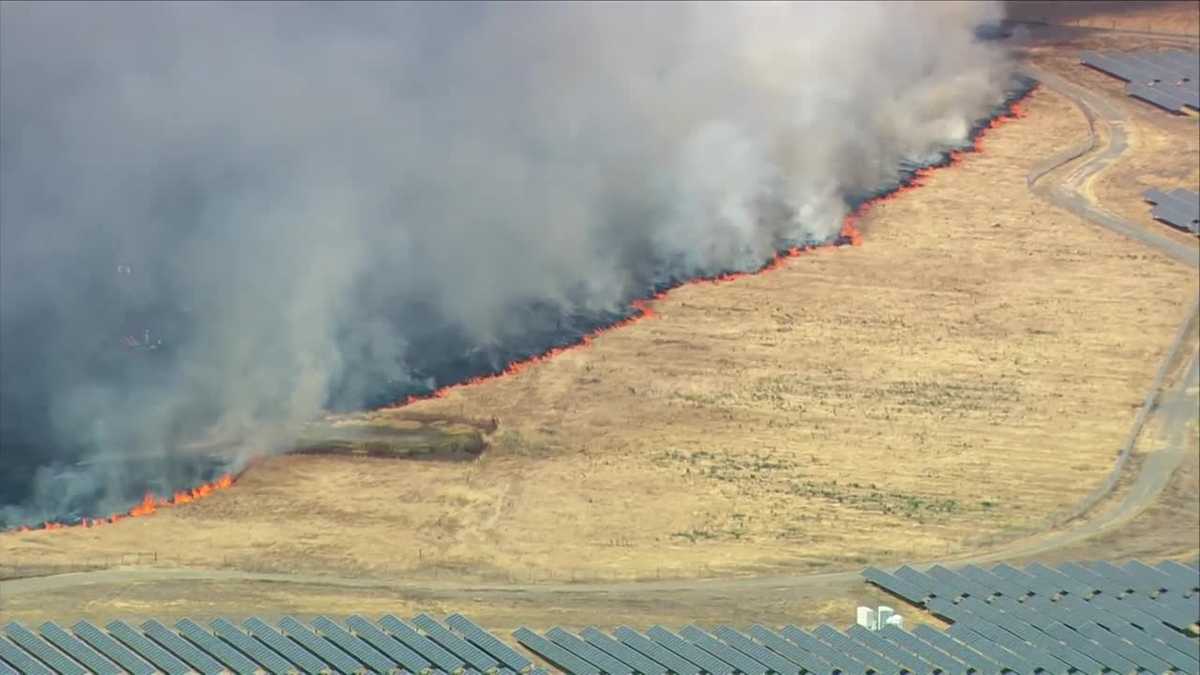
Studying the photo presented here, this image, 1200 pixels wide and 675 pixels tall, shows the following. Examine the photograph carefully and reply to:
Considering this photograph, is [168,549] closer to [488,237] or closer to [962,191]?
[488,237]

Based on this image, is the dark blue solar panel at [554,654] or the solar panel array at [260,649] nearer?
the solar panel array at [260,649]

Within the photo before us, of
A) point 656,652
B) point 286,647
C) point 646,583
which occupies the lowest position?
point 646,583

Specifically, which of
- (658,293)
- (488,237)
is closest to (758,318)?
(658,293)

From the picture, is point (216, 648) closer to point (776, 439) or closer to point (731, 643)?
point (731, 643)

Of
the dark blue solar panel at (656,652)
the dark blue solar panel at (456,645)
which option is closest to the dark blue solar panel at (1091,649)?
the dark blue solar panel at (656,652)

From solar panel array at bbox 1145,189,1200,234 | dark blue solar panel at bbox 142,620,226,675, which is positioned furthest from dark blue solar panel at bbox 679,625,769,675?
solar panel array at bbox 1145,189,1200,234

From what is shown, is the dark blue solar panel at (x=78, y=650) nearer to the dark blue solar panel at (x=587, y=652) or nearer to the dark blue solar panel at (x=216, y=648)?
the dark blue solar panel at (x=216, y=648)

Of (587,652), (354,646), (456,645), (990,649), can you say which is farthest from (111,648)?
(990,649)
